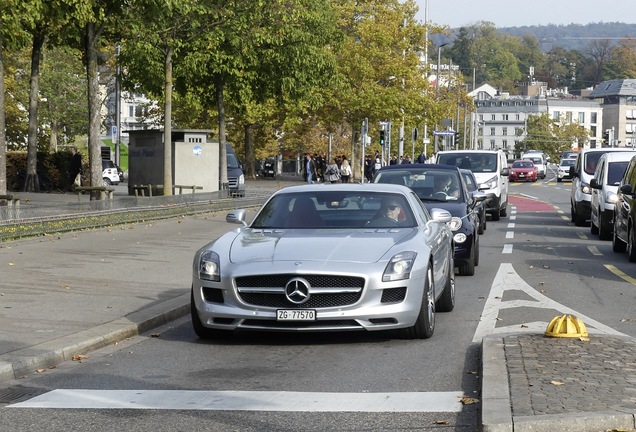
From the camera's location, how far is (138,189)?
38.6 m

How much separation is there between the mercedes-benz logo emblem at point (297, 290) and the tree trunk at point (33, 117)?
28194 millimetres

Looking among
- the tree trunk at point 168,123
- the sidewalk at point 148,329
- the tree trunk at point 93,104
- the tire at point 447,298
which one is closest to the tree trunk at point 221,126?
the tree trunk at point 168,123

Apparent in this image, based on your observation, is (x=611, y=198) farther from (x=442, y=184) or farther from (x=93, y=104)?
(x=93, y=104)

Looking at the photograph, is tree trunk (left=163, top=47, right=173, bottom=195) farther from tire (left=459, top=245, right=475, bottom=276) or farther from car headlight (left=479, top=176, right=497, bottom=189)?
tire (left=459, top=245, right=475, bottom=276)

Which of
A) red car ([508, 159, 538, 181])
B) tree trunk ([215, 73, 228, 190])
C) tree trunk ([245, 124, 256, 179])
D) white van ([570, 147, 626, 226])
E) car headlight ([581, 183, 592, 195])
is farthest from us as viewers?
red car ([508, 159, 538, 181])

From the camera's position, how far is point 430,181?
714 inches

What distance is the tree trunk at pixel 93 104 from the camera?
2922 cm

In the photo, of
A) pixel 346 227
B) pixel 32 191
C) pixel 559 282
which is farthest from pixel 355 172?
pixel 346 227

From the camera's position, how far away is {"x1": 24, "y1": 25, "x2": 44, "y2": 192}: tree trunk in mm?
38156

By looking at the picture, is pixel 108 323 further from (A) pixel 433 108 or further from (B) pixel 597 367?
(A) pixel 433 108

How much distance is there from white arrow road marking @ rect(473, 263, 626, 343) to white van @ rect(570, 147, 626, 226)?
458 inches

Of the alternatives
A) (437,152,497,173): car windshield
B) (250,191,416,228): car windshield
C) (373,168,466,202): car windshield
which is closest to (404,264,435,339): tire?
(250,191,416,228): car windshield

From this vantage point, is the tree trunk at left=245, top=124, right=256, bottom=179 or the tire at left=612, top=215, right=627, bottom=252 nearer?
the tire at left=612, top=215, right=627, bottom=252

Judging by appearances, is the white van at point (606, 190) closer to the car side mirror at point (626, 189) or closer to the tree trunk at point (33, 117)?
the car side mirror at point (626, 189)
